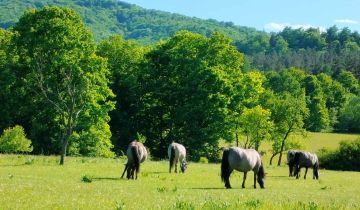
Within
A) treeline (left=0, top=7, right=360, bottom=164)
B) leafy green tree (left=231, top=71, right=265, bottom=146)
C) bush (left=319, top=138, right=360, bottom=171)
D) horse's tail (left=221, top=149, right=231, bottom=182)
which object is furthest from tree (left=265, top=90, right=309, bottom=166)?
horse's tail (left=221, top=149, right=231, bottom=182)

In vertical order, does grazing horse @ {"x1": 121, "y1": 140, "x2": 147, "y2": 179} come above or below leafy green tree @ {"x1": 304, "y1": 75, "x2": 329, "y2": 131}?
above

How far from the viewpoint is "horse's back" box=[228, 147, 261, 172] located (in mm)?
29156

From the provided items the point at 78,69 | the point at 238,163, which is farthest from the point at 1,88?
the point at 238,163

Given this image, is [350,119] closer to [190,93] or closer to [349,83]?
[349,83]

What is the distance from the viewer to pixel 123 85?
73.2 m

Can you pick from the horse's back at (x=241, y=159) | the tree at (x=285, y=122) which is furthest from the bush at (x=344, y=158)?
the horse's back at (x=241, y=159)

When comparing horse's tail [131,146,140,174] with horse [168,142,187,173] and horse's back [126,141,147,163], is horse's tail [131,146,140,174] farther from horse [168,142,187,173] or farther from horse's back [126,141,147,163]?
horse [168,142,187,173]

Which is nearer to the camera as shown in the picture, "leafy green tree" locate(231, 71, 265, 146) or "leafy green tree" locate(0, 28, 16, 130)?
"leafy green tree" locate(0, 28, 16, 130)

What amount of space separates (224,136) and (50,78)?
79.8 feet

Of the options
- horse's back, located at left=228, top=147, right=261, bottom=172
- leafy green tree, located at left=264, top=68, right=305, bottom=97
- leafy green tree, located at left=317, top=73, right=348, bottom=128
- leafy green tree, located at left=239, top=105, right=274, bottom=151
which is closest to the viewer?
horse's back, located at left=228, top=147, right=261, bottom=172

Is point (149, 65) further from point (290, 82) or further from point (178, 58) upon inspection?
point (290, 82)

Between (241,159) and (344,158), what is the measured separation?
173 feet

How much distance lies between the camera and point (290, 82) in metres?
152

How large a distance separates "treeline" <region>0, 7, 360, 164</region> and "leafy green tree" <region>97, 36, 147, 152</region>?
0.49 ft
